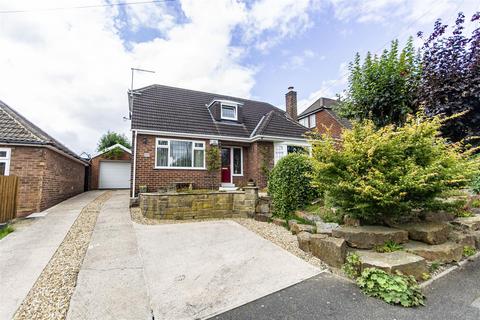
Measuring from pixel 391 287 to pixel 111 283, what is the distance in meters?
3.57

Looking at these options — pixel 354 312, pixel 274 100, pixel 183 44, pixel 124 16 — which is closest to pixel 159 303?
pixel 354 312

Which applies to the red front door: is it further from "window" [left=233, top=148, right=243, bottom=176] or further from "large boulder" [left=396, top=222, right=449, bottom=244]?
"large boulder" [left=396, top=222, right=449, bottom=244]

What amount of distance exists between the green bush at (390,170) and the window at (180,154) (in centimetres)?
728

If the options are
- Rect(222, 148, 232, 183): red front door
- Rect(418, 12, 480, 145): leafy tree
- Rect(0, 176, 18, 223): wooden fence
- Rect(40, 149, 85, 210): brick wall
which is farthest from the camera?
Rect(222, 148, 232, 183): red front door

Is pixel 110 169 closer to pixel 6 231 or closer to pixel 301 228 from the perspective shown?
pixel 6 231

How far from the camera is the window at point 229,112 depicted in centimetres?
1247

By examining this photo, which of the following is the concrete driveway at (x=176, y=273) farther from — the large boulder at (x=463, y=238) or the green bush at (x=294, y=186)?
the large boulder at (x=463, y=238)

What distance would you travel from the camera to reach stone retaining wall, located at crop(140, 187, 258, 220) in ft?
21.7

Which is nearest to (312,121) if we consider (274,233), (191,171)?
(191,171)

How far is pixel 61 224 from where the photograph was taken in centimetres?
620

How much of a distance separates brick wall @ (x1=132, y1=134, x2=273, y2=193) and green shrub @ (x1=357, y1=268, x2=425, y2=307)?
8424 millimetres

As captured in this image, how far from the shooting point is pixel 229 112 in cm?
1265

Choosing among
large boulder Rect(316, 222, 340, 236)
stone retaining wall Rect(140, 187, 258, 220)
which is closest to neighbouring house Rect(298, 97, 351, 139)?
stone retaining wall Rect(140, 187, 258, 220)

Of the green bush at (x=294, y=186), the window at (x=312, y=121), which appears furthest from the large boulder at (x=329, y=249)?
the window at (x=312, y=121)
